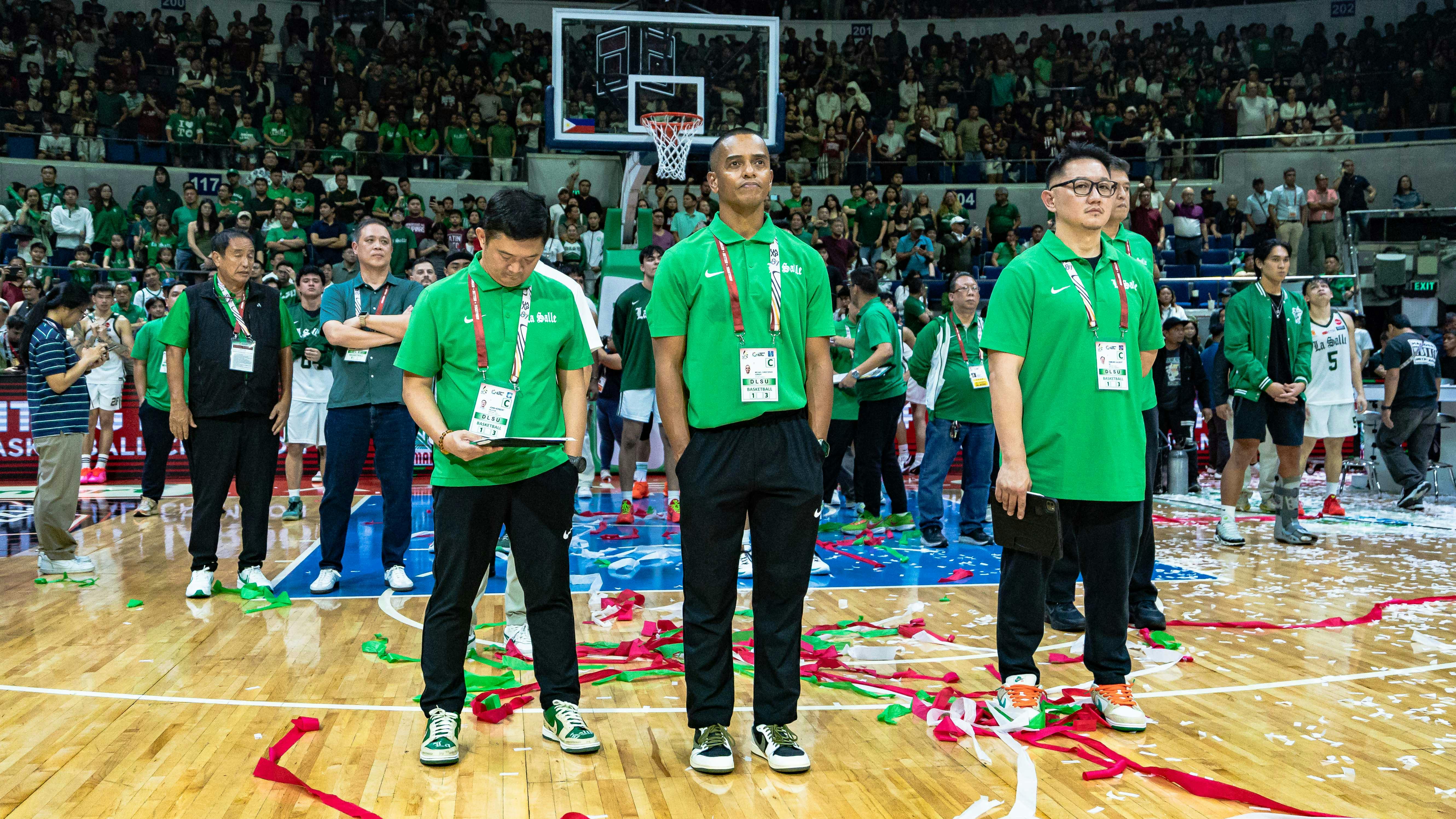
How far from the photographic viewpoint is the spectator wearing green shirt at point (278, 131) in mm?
17359

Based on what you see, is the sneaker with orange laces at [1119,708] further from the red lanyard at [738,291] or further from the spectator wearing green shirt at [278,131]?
the spectator wearing green shirt at [278,131]

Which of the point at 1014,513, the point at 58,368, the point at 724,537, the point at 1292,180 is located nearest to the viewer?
the point at 724,537

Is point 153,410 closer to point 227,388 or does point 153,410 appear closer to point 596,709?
point 227,388

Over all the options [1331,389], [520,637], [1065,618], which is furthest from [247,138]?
[1065,618]

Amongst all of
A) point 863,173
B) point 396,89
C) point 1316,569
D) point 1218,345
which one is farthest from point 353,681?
point 396,89

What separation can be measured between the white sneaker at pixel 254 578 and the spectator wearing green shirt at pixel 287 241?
8421mm

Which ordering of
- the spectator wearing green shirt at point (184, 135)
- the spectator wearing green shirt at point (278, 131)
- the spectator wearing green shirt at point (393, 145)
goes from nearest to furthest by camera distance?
1. the spectator wearing green shirt at point (184, 135)
2. the spectator wearing green shirt at point (393, 145)
3. the spectator wearing green shirt at point (278, 131)

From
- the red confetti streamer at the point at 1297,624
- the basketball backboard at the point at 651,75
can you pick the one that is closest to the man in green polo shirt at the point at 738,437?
the red confetti streamer at the point at 1297,624

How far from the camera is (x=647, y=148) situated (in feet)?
44.5

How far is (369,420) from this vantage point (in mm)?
6168

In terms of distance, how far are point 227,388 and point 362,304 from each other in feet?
2.87

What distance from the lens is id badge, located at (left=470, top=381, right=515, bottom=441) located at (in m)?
3.53

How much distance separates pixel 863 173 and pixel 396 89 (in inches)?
325

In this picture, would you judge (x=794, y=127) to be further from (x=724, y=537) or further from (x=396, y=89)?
(x=724, y=537)
